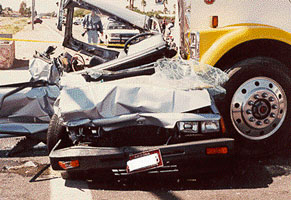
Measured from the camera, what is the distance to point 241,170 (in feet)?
14.5

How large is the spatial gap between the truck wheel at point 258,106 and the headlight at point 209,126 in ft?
2.00

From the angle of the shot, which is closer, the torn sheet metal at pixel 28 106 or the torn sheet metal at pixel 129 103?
the torn sheet metal at pixel 129 103

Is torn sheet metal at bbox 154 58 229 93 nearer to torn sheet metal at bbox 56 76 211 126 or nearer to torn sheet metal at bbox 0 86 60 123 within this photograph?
torn sheet metal at bbox 56 76 211 126

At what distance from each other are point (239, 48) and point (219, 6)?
0.56 metres

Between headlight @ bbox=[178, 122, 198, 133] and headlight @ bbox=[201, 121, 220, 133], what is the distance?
67 mm

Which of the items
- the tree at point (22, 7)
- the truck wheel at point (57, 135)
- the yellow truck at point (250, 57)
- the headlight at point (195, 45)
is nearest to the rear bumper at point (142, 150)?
the truck wheel at point (57, 135)

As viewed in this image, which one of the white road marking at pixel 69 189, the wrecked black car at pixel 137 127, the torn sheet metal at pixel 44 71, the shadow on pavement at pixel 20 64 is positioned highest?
the torn sheet metal at pixel 44 71

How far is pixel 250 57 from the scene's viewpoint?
4637 millimetres

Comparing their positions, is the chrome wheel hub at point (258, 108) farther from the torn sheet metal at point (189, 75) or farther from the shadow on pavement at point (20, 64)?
the shadow on pavement at point (20, 64)

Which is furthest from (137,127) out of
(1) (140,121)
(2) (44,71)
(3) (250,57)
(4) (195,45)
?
(2) (44,71)

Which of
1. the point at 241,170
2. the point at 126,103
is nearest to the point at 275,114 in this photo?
the point at 241,170

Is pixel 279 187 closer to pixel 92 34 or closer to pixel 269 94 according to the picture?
Answer: pixel 269 94

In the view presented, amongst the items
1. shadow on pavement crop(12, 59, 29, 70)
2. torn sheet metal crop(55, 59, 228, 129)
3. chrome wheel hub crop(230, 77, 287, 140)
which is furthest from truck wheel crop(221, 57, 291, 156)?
shadow on pavement crop(12, 59, 29, 70)

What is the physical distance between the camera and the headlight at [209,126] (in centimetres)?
382
